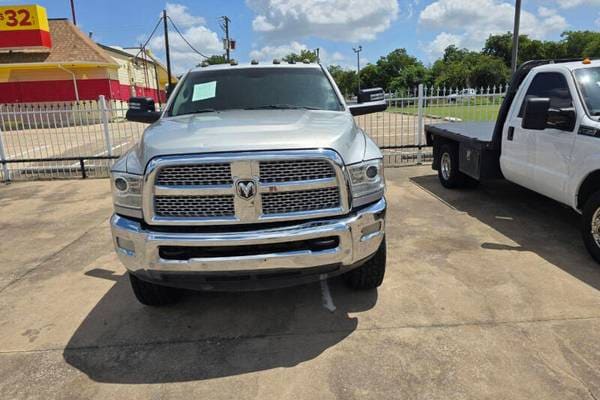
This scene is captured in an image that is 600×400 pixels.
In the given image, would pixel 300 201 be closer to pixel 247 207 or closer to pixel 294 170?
pixel 294 170

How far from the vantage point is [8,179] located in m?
10.0

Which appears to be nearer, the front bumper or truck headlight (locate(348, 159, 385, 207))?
the front bumper

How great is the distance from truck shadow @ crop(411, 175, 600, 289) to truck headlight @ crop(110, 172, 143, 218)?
3.60 meters

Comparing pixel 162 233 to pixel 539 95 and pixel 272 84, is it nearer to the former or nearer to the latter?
pixel 272 84

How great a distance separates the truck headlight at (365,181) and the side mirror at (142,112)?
2453mm

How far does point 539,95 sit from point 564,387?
3760mm

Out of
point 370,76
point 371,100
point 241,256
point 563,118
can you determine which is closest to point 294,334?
point 241,256

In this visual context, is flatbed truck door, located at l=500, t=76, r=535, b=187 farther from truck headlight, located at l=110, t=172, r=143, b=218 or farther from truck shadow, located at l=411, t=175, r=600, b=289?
truck headlight, located at l=110, t=172, r=143, b=218

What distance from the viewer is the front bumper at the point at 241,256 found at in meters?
2.93

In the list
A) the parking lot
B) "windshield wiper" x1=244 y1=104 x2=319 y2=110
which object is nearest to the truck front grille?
the parking lot

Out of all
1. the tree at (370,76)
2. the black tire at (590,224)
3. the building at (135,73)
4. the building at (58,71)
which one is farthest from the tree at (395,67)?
the black tire at (590,224)

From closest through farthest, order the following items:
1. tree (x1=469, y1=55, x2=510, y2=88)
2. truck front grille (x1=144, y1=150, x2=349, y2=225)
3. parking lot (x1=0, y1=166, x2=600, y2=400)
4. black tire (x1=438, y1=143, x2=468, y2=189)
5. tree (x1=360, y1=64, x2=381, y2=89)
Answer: parking lot (x1=0, y1=166, x2=600, y2=400)
truck front grille (x1=144, y1=150, x2=349, y2=225)
black tire (x1=438, y1=143, x2=468, y2=189)
tree (x1=469, y1=55, x2=510, y2=88)
tree (x1=360, y1=64, x2=381, y2=89)

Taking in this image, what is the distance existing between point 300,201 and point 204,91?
7.00ft

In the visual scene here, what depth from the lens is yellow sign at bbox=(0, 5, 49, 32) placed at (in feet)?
82.9
